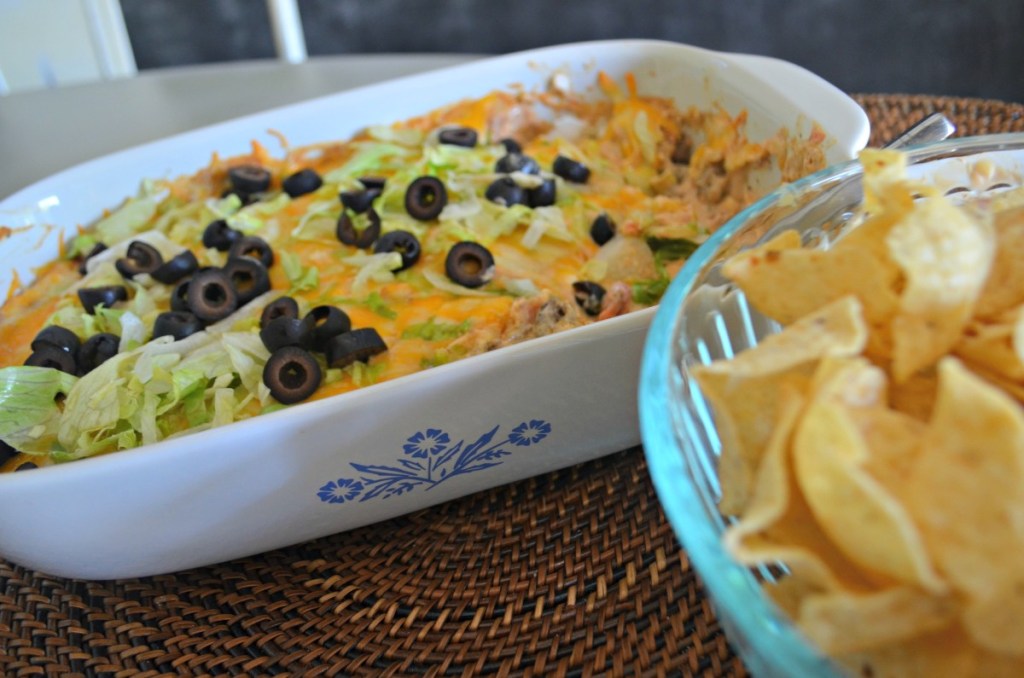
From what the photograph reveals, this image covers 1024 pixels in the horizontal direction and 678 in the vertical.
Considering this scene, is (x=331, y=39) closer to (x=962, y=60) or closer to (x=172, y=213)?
(x=172, y=213)

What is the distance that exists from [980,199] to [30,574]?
997 millimetres

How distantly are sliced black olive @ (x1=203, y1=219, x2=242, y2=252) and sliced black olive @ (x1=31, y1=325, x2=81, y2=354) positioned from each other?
0.75ft

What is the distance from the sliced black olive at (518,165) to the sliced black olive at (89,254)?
600 millimetres

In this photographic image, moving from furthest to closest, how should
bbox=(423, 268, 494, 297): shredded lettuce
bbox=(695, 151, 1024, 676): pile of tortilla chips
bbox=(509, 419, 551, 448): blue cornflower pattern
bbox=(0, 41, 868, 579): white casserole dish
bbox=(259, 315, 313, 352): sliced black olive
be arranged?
bbox=(423, 268, 494, 297): shredded lettuce → bbox=(259, 315, 313, 352): sliced black olive → bbox=(509, 419, 551, 448): blue cornflower pattern → bbox=(0, 41, 868, 579): white casserole dish → bbox=(695, 151, 1024, 676): pile of tortilla chips

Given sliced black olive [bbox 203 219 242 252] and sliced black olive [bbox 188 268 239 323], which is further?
sliced black olive [bbox 203 219 242 252]

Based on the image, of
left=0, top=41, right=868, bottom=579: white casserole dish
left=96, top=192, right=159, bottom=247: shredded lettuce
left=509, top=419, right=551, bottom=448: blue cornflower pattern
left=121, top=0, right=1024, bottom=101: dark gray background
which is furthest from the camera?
left=121, top=0, right=1024, bottom=101: dark gray background

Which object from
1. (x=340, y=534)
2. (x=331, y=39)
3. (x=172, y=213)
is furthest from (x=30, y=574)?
(x=331, y=39)

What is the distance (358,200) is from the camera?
4.11 ft

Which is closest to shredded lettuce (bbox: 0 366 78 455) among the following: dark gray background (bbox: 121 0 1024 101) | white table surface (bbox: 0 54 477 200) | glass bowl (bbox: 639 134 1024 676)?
glass bowl (bbox: 639 134 1024 676)

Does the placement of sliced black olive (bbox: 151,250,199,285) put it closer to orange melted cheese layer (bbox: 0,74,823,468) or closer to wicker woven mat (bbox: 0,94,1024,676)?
orange melted cheese layer (bbox: 0,74,823,468)

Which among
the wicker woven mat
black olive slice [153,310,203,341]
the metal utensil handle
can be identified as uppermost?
the metal utensil handle

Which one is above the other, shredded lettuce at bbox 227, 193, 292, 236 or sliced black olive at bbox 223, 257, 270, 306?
shredded lettuce at bbox 227, 193, 292, 236

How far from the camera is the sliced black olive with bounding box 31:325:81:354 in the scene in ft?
3.51

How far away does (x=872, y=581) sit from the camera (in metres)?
0.48
